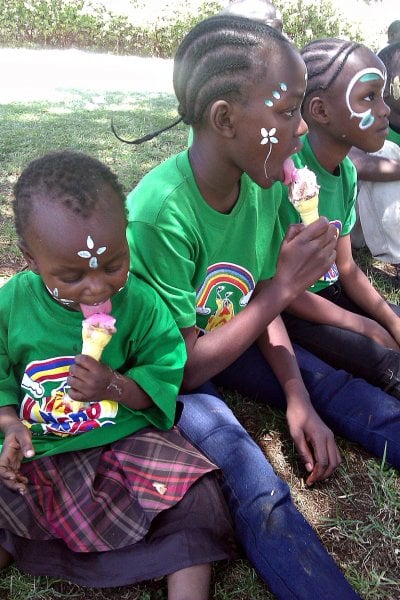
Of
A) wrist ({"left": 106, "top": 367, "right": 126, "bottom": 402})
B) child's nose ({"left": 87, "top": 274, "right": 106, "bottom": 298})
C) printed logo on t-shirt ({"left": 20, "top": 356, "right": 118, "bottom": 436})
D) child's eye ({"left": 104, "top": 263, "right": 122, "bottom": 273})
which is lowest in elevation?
printed logo on t-shirt ({"left": 20, "top": 356, "right": 118, "bottom": 436})

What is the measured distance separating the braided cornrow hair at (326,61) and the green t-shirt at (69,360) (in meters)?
1.23

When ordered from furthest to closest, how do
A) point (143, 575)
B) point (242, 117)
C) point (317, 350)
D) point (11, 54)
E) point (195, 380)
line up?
point (11, 54), point (317, 350), point (195, 380), point (242, 117), point (143, 575)

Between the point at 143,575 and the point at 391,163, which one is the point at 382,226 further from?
the point at 143,575

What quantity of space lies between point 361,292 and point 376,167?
32.0 inches

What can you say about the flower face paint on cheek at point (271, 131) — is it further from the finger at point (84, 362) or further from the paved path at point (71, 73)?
the paved path at point (71, 73)

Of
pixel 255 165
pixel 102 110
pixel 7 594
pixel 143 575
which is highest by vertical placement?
pixel 255 165

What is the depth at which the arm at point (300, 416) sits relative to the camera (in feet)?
7.04

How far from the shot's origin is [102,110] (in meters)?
6.75

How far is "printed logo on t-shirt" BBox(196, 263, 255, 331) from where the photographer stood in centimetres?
216

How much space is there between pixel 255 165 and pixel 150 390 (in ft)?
2.52

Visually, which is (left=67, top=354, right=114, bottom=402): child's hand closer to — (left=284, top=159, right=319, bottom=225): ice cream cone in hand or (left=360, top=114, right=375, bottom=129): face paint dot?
(left=284, top=159, right=319, bottom=225): ice cream cone in hand

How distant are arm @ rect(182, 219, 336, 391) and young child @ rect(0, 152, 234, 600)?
6.2 inches

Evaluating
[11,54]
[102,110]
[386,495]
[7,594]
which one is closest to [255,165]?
[386,495]

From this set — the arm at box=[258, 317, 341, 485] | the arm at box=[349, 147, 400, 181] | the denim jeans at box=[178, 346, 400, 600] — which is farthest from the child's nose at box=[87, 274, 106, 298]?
the arm at box=[349, 147, 400, 181]
